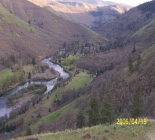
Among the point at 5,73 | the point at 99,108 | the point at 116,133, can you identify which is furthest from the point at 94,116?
the point at 5,73

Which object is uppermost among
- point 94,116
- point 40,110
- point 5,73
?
point 5,73

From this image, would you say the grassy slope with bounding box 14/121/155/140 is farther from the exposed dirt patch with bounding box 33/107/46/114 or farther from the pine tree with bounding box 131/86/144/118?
the exposed dirt patch with bounding box 33/107/46/114

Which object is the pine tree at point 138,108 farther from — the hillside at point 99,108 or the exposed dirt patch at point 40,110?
the exposed dirt patch at point 40,110

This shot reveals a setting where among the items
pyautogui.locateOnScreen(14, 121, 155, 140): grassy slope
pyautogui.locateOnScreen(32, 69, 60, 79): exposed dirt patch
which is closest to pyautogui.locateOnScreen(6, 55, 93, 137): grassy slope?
pyautogui.locateOnScreen(32, 69, 60, 79): exposed dirt patch

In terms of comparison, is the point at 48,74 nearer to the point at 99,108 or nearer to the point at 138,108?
the point at 99,108

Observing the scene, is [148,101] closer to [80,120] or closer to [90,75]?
[80,120]

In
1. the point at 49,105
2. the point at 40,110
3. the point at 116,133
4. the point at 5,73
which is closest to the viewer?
the point at 116,133

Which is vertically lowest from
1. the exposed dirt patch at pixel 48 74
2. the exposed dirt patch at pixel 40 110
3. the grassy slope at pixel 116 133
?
the grassy slope at pixel 116 133

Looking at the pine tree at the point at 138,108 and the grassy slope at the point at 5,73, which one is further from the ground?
the grassy slope at the point at 5,73

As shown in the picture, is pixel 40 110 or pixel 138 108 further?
pixel 40 110

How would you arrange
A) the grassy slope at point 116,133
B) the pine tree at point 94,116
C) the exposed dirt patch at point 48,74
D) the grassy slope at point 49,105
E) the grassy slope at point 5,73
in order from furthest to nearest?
the exposed dirt patch at point 48,74 < the grassy slope at point 5,73 < the grassy slope at point 49,105 < the pine tree at point 94,116 < the grassy slope at point 116,133

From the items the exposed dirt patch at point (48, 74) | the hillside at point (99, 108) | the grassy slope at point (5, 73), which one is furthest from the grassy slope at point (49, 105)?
the grassy slope at point (5, 73)

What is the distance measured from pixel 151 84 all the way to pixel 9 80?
101070 millimetres

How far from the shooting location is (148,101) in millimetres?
55781
